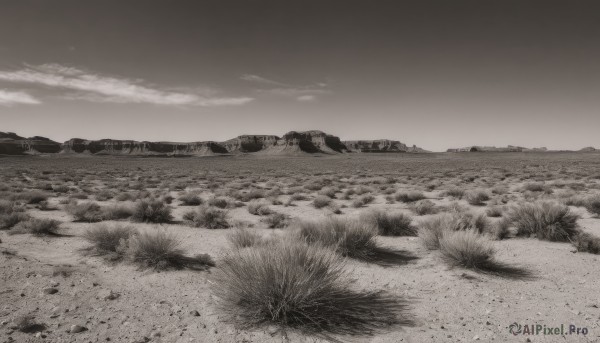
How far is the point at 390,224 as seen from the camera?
9.05 metres

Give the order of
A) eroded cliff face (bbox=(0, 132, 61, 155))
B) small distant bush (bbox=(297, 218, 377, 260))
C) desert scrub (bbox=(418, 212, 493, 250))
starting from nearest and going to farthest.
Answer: small distant bush (bbox=(297, 218, 377, 260))
desert scrub (bbox=(418, 212, 493, 250))
eroded cliff face (bbox=(0, 132, 61, 155))

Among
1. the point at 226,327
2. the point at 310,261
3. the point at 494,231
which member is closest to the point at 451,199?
the point at 494,231

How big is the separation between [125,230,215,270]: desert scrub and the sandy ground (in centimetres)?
26

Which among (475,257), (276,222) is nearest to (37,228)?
(276,222)

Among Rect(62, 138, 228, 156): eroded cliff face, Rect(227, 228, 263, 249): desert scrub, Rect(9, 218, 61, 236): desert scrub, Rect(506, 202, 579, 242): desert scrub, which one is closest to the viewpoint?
Rect(227, 228, 263, 249): desert scrub

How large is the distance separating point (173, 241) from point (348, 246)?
334 centimetres

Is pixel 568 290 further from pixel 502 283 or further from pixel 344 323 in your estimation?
pixel 344 323

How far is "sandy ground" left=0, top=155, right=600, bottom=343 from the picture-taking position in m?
3.88

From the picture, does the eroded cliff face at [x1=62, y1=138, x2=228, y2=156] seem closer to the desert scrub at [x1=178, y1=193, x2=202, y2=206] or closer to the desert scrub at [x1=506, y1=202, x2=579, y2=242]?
the desert scrub at [x1=178, y1=193, x2=202, y2=206]

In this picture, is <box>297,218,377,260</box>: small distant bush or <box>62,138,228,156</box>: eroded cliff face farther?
<box>62,138,228,156</box>: eroded cliff face

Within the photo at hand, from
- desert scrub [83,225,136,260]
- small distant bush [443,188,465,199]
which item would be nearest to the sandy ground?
desert scrub [83,225,136,260]

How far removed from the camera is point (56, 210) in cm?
1341

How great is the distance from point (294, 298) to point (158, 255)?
3.23m

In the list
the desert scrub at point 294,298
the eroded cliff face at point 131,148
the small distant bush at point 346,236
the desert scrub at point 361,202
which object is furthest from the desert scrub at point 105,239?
the eroded cliff face at point 131,148
